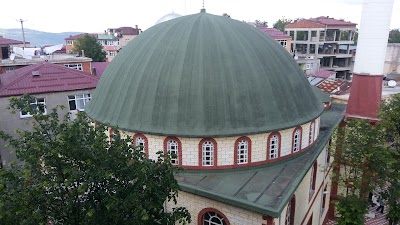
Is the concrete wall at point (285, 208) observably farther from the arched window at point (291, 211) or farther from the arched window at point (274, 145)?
the arched window at point (274, 145)

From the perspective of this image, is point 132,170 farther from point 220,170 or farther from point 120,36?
point 120,36

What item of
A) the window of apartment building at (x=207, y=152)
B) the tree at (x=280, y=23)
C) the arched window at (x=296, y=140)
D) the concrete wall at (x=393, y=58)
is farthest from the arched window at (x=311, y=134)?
the tree at (x=280, y=23)

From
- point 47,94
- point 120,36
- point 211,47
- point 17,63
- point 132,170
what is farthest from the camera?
point 120,36

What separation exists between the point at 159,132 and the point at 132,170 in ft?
20.6

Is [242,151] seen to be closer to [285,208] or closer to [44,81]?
[285,208]

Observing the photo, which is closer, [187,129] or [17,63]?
[187,129]

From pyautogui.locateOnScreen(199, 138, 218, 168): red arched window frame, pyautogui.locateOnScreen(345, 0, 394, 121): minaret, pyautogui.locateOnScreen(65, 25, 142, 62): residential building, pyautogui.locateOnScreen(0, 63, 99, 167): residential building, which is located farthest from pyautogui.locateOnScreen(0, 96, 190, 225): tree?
pyautogui.locateOnScreen(65, 25, 142, 62): residential building

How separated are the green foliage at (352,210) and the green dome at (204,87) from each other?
433 centimetres

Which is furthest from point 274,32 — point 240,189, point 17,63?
point 240,189

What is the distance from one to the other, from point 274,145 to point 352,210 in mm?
4493

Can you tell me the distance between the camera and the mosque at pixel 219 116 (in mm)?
14883

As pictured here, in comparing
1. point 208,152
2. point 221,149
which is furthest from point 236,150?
point 208,152

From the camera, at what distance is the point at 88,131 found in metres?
9.34

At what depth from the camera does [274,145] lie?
16422 millimetres
